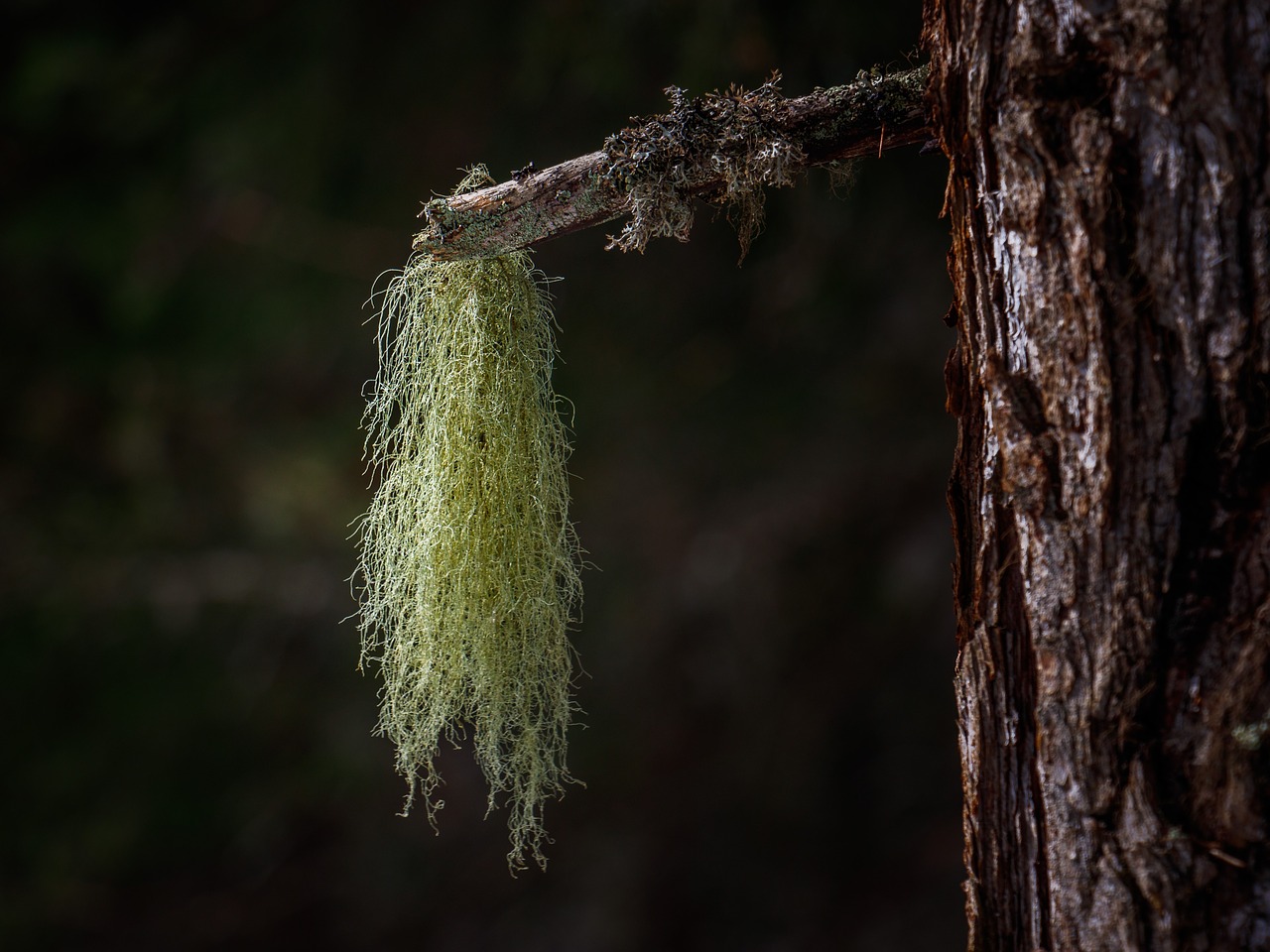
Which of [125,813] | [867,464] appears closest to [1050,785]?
[867,464]

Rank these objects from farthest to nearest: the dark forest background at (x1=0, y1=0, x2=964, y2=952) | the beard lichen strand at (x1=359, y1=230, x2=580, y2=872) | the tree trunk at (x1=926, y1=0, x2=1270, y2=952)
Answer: the dark forest background at (x1=0, y1=0, x2=964, y2=952)
the beard lichen strand at (x1=359, y1=230, x2=580, y2=872)
the tree trunk at (x1=926, y1=0, x2=1270, y2=952)

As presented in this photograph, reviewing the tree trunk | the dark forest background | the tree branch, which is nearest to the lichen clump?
the tree branch

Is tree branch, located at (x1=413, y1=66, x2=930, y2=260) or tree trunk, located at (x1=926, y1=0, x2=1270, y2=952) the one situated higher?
tree branch, located at (x1=413, y1=66, x2=930, y2=260)

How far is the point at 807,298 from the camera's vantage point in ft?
6.73

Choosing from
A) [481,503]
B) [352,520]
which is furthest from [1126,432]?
[352,520]

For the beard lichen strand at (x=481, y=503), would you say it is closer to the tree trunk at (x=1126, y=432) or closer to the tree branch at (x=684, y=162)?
the tree branch at (x=684, y=162)

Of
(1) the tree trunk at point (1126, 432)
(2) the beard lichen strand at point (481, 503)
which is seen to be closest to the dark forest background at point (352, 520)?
(2) the beard lichen strand at point (481, 503)

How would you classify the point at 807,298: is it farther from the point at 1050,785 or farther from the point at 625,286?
the point at 1050,785

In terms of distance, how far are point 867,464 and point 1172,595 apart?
1.89 m

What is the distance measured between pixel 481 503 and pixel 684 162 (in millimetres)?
325

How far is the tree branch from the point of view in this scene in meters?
0.69

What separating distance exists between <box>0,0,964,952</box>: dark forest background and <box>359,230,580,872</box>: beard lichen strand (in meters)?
1.28

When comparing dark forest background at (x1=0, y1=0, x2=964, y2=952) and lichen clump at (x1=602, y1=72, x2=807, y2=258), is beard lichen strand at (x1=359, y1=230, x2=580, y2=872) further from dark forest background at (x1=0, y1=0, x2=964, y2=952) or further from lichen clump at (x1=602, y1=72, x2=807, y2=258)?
dark forest background at (x1=0, y1=0, x2=964, y2=952)

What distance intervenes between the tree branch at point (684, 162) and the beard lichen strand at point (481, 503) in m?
0.09
